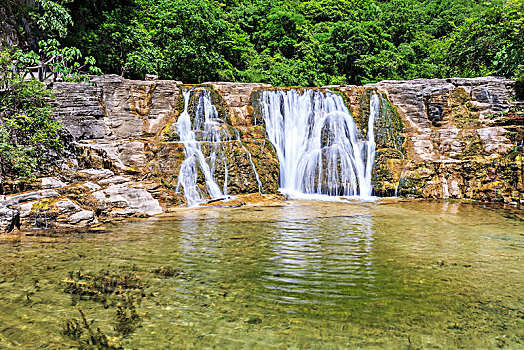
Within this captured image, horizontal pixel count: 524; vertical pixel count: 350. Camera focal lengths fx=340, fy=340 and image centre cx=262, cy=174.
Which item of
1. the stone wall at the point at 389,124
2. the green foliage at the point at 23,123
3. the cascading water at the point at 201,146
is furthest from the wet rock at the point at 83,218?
Answer: the stone wall at the point at 389,124

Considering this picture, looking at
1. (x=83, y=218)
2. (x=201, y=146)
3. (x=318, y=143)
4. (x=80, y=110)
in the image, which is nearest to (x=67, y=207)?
(x=83, y=218)

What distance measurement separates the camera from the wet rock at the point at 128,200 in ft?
26.3

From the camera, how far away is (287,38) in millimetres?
22203

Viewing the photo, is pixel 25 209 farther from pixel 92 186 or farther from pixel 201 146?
pixel 201 146

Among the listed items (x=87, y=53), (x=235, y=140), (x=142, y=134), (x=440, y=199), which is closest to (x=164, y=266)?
(x=235, y=140)

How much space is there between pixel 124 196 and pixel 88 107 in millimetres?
5274

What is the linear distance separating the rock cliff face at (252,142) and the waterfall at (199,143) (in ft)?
0.66

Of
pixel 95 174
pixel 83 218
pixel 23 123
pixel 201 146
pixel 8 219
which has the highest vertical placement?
pixel 23 123

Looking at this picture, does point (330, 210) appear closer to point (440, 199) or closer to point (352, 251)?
point (352, 251)

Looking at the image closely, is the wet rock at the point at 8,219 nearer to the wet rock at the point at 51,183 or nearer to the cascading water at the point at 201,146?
the wet rock at the point at 51,183

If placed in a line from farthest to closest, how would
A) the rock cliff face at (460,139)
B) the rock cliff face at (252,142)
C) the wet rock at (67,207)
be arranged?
the rock cliff face at (460,139)
the rock cliff face at (252,142)
the wet rock at (67,207)

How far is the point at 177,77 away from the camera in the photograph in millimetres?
18188

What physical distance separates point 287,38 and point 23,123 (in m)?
17.0

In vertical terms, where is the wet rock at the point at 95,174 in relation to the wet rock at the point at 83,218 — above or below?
above
